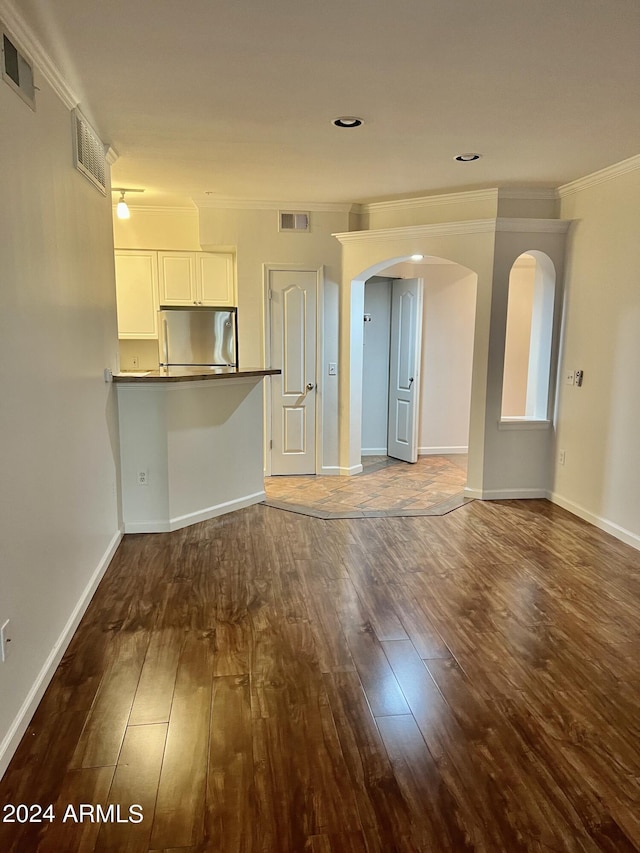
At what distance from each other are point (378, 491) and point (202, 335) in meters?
2.27

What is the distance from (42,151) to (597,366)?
12.9 feet

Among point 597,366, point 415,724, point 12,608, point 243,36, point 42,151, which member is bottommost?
point 415,724

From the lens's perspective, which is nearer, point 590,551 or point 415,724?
point 415,724

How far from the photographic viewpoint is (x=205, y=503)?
4.43 metres

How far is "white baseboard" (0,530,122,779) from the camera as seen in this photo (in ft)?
6.20

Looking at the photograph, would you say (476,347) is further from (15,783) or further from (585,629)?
(15,783)

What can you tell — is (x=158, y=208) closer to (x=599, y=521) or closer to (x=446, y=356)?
(x=446, y=356)

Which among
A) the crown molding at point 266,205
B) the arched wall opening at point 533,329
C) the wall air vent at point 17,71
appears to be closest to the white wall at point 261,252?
the crown molding at point 266,205

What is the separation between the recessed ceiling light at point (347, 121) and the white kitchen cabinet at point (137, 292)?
3002mm

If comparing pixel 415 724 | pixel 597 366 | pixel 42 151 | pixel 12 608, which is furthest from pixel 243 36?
pixel 597 366

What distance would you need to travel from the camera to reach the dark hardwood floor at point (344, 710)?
65.9 inches

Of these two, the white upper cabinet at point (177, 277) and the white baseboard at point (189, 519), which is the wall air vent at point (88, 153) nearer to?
the white upper cabinet at point (177, 277)

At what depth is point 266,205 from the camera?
17.6ft

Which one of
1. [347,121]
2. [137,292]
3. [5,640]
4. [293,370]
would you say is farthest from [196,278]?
[5,640]
